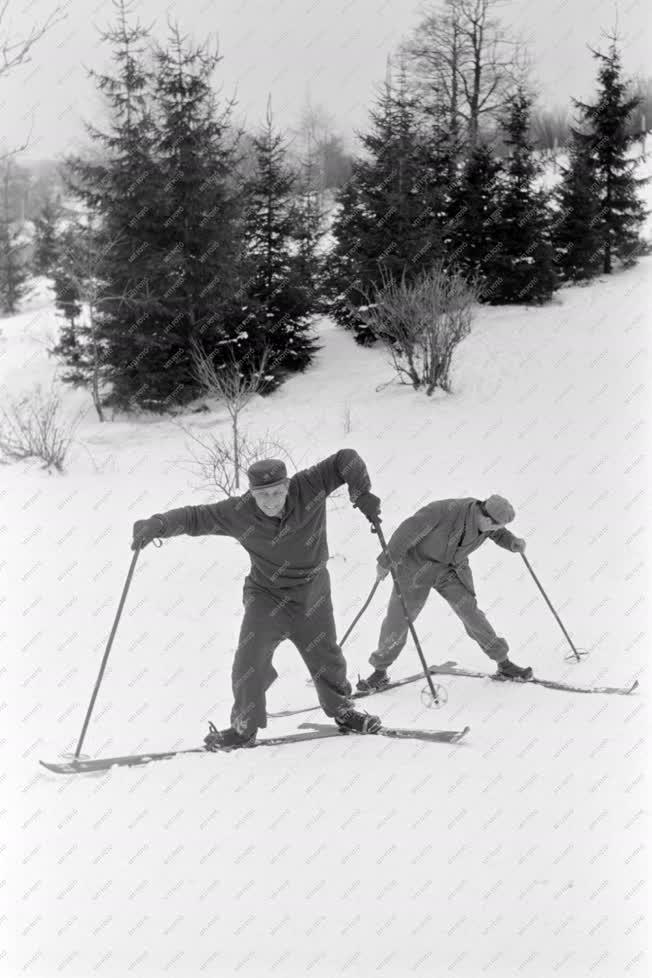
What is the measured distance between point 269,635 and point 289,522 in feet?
2.06

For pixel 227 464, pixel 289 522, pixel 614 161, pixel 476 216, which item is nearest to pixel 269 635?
pixel 289 522

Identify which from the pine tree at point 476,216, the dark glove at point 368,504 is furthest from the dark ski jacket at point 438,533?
the pine tree at point 476,216

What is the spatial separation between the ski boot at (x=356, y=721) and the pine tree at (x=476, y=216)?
17786 millimetres

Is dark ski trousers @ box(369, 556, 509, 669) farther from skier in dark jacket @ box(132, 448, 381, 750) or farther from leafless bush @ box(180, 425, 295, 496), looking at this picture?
leafless bush @ box(180, 425, 295, 496)

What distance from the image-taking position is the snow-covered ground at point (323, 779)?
2961 millimetres

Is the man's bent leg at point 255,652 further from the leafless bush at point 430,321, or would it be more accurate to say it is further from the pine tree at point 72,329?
the pine tree at point 72,329

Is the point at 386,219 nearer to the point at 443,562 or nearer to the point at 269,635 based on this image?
the point at 443,562

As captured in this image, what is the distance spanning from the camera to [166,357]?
57.4 ft

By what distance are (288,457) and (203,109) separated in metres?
8.50

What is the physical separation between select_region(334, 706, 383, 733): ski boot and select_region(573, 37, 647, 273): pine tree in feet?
65.5

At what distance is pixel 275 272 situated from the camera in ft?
62.4

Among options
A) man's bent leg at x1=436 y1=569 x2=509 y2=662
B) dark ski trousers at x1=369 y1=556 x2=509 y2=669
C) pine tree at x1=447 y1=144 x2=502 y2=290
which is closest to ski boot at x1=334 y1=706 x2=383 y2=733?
dark ski trousers at x1=369 y1=556 x2=509 y2=669

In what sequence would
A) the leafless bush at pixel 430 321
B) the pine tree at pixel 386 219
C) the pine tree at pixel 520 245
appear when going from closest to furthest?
1. the leafless bush at pixel 430 321
2. the pine tree at pixel 386 219
3. the pine tree at pixel 520 245

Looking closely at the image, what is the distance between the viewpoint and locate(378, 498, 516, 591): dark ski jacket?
5840mm
